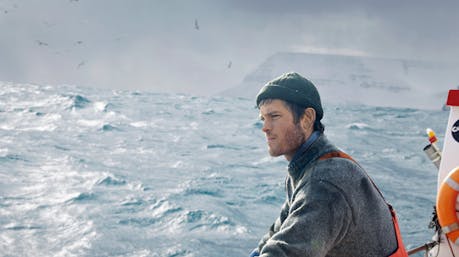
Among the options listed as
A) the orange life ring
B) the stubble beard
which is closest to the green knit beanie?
the stubble beard

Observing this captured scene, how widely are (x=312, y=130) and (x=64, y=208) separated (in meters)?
11.6

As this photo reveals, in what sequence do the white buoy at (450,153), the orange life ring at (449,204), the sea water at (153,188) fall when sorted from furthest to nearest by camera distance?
the sea water at (153,188), the white buoy at (450,153), the orange life ring at (449,204)

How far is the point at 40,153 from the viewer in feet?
70.3

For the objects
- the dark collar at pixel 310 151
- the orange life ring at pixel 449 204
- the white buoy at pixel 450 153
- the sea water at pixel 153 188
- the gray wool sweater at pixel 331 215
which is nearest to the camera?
the gray wool sweater at pixel 331 215

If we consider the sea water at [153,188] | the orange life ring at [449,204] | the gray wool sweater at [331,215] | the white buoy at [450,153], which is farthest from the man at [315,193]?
the sea water at [153,188]

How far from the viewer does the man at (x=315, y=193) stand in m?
1.77

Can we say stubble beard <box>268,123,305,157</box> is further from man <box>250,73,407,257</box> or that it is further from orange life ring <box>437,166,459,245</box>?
orange life ring <box>437,166,459,245</box>

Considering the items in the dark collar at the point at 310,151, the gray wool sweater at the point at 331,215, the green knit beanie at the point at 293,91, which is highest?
the green knit beanie at the point at 293,91

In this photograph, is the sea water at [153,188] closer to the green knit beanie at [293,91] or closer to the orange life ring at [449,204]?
the orange life ring at [449,204]

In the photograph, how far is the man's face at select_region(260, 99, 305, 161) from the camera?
2047 mm

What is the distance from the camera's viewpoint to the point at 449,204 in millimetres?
2793

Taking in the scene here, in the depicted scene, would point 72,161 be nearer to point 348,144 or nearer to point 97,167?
A: point 97,167

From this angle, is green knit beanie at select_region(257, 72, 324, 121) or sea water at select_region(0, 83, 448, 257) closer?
green knit beanie at select_region(257, 72, 324, 121)

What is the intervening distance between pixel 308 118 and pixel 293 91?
0.46ft
